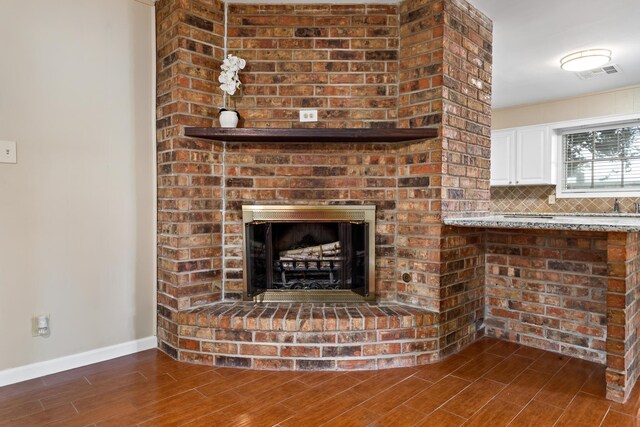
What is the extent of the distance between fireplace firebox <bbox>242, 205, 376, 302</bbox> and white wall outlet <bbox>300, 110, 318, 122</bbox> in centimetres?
58

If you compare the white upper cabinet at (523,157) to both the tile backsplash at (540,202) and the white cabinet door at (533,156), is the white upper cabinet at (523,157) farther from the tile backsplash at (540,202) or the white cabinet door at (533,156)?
the tile backsplash at (540,202)

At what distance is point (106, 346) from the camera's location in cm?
231

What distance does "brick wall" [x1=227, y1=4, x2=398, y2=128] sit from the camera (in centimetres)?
244

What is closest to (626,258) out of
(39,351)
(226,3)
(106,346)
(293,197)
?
(293,197)

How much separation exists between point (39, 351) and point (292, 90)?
2129mm

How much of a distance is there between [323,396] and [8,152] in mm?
2069

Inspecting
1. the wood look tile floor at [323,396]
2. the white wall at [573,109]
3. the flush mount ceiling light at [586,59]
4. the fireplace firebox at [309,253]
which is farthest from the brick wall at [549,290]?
the white wall at [573,109]

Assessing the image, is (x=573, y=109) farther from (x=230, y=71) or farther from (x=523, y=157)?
(x=230, y=71)

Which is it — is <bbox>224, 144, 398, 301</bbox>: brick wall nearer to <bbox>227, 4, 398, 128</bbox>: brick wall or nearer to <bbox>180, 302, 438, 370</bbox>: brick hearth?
<bbox>227, 4, 398, 128</bbox>: brick wall

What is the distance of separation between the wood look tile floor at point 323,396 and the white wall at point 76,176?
29 centimetres

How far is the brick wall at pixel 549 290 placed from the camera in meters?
2.28

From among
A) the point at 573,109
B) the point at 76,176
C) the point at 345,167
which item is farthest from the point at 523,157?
the point at 76,176

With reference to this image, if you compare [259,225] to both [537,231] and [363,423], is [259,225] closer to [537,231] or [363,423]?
[363,423]

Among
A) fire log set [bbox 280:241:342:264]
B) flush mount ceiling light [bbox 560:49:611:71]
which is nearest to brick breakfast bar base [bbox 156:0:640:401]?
fire log set [bbox 280:241:342:264]
